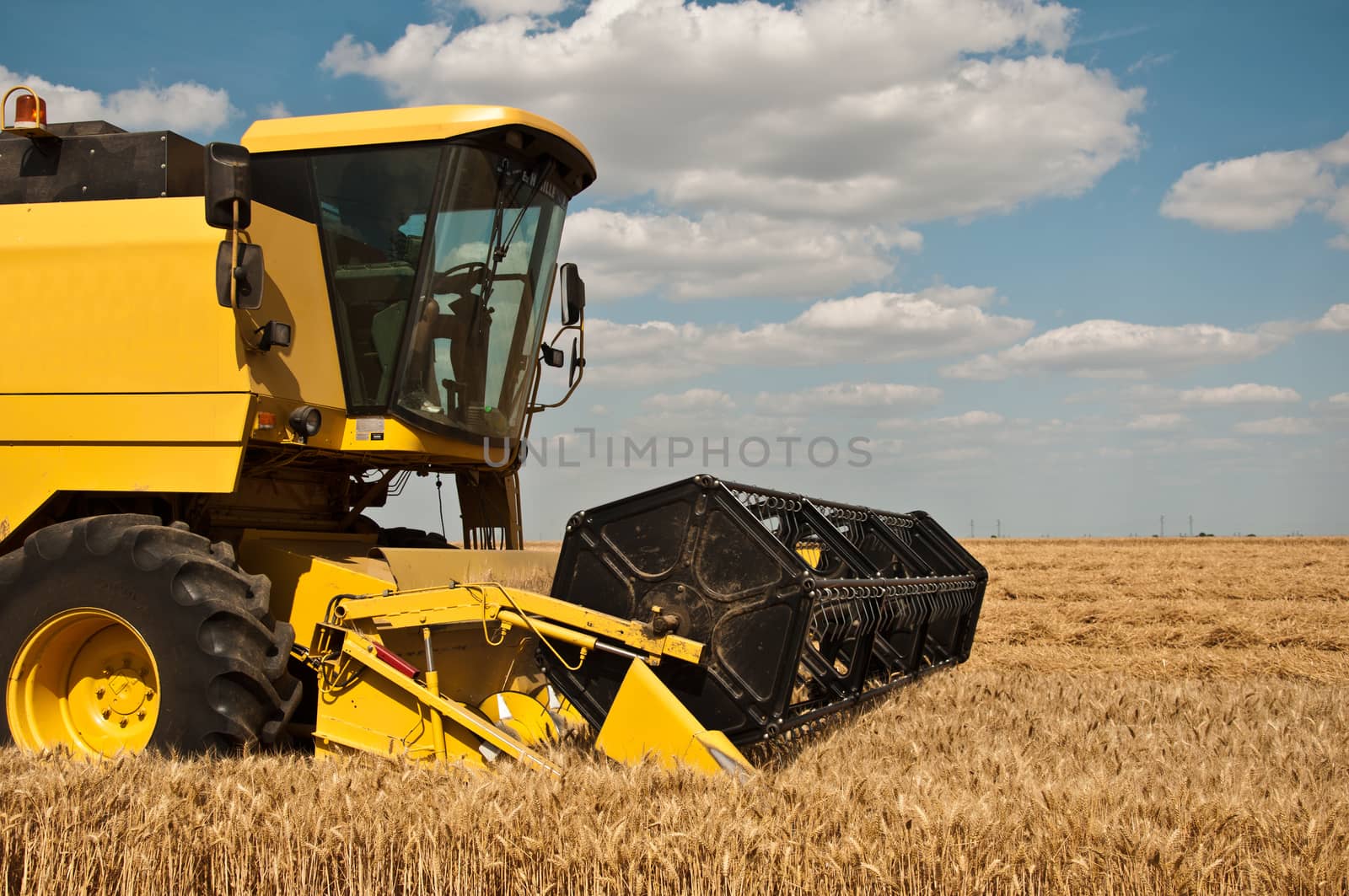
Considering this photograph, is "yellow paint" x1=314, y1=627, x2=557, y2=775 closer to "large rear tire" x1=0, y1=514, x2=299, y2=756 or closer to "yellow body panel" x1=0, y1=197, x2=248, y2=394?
"large rear tire" x1=0, y1=514, x2=299, y2=756

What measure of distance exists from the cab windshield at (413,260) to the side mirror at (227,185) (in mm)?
737

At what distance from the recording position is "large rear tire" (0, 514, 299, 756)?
443cm

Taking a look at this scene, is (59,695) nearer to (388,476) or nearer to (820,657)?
(388,476)

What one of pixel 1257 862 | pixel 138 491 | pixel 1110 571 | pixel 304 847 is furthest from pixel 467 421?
pixel 1110 571

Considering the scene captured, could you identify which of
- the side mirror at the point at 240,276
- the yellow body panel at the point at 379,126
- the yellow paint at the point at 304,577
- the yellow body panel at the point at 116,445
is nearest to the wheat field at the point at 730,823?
the yellow paint at the point at 304,577

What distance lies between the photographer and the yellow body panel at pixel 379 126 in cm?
541

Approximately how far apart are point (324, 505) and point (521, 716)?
2192 millimetres

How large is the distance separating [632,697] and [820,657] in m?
1.10

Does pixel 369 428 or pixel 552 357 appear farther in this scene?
pixel 552 357

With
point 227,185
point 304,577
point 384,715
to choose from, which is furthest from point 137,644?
point 227,185

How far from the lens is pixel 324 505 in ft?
21.0

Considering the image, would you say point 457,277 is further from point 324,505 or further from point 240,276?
point 324,505

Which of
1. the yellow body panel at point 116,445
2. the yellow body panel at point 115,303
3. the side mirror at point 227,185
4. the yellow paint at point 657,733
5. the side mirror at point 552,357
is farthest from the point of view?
the side mirror at point 552,357

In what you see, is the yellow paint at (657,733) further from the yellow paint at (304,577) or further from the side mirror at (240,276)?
the side mirror at (240,276)
